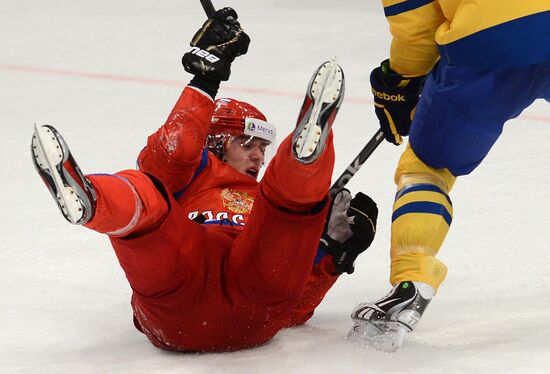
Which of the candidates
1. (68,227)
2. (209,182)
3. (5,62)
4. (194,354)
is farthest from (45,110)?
(194,354)

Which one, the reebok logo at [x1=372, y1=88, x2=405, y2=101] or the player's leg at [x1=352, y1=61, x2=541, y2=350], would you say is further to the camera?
the reebok logo at [x1=372, y1=88, x2=405, y2=101]

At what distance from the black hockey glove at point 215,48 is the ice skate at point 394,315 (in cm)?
61

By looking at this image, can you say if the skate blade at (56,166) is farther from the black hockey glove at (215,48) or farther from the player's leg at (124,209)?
the black hockey glove at (215,48)

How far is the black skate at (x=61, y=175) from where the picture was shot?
199 cm

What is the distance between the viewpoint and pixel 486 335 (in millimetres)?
2377

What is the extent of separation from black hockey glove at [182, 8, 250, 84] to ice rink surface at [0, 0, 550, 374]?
0.59 meters

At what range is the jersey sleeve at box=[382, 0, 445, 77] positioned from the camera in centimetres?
238

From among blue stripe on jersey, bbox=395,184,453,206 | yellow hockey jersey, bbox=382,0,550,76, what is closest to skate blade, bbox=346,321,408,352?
blue stripe on jersey, bbox=395,184,453,206

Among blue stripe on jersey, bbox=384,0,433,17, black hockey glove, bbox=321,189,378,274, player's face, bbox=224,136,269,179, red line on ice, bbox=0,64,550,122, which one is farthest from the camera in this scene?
red line on ice, bbox=0,64,550,122

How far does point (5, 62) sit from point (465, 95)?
351cm

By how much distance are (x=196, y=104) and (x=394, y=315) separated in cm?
64

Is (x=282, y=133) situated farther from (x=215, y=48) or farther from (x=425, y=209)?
(x=425, y=209)

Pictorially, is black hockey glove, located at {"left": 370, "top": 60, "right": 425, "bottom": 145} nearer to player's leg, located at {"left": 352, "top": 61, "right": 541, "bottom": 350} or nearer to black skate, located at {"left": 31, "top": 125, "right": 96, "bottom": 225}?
player's leg, located at {"left": 352, "top": 61, "right": 541, "bottom": 350}

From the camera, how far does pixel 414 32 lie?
2.41 m
